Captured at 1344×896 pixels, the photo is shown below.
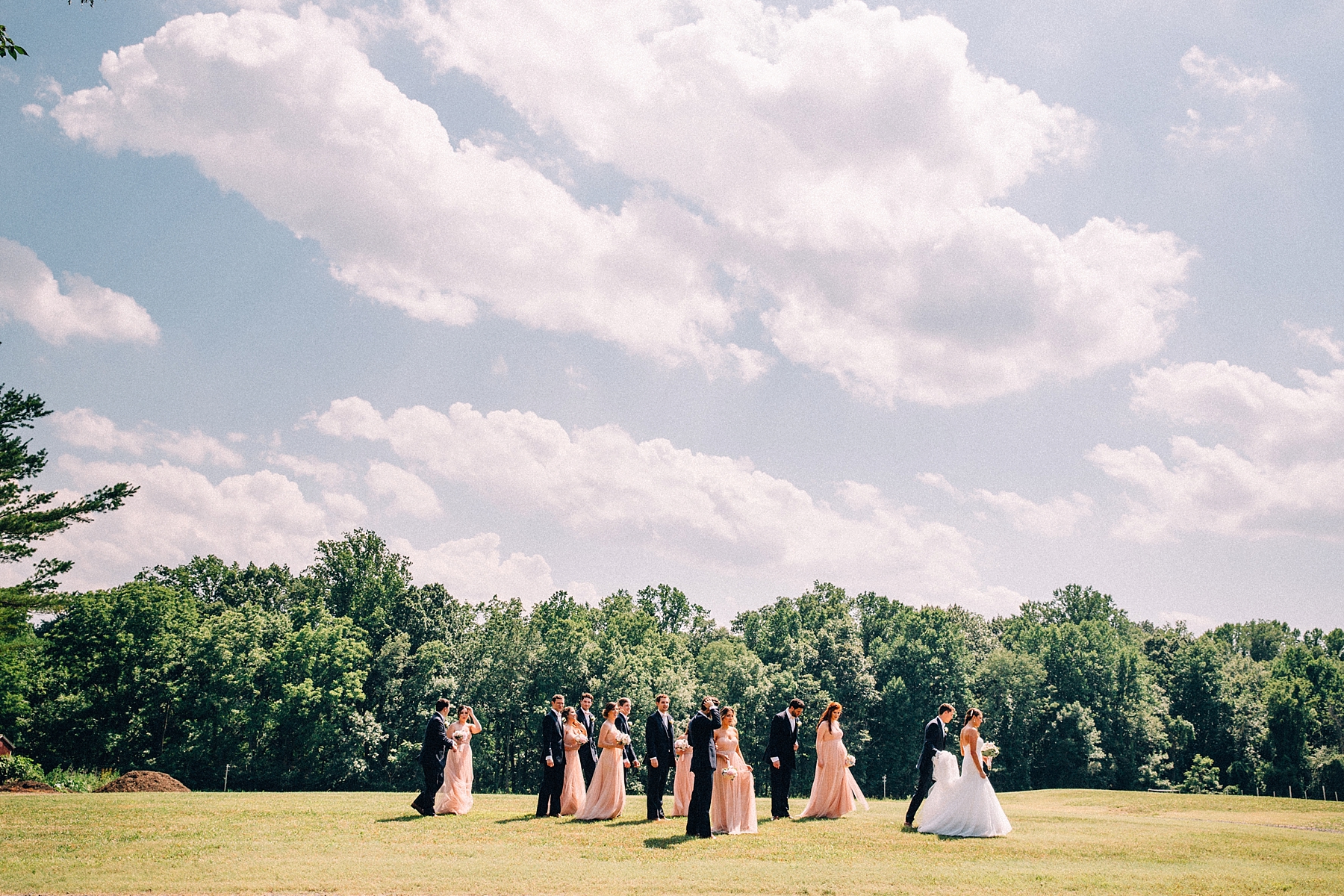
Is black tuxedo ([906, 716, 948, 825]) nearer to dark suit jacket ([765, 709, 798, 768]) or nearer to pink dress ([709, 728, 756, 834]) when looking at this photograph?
dark suit jacket ([765, 709, 798, 768])

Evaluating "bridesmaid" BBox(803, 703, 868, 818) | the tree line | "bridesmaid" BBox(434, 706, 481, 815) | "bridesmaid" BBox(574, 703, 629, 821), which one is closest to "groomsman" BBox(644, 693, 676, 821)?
"bridesmaid" BBox(574, 703, 629, 821)

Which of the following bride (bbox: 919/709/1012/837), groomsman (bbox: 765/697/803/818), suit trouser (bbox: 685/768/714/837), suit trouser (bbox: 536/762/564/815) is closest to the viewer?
suit trouser (bbox: 685/768/714/837)

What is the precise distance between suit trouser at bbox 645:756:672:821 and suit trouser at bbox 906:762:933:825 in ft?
14.3

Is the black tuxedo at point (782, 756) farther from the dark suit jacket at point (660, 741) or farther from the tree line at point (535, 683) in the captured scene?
the tree line at point (535, 683)

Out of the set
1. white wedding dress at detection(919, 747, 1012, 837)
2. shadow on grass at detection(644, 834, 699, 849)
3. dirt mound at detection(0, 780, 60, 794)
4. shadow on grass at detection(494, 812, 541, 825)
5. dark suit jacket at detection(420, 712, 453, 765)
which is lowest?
dirt mound at detection(0, 780, 60, 794)

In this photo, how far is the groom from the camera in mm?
16547

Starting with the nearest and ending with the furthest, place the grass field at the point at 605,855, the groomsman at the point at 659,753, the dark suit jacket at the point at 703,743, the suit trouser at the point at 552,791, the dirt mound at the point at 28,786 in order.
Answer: the grass field at the point at 605,855, the dark suit jacket at the point at 703,743, the groomsman at the point at 659,753, the suit trouser at the point at 552,791, the dirt mound at the point at 28,786

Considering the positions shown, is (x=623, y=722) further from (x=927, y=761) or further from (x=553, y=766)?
(x=927, y=761)

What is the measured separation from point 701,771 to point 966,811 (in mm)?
4494

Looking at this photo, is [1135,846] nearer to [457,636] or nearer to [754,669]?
[754,669]

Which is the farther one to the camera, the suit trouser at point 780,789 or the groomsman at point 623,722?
the groomsman at point 623,722

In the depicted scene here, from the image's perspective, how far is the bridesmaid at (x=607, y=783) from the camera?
17.7 metres

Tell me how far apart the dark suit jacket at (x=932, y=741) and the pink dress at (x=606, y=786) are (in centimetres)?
559

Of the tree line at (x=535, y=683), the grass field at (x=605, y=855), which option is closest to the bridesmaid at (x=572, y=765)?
the grass field at (x=605, y=855)
